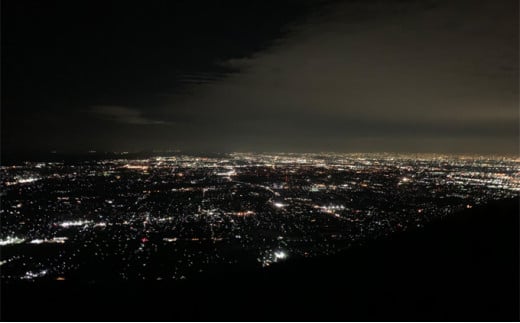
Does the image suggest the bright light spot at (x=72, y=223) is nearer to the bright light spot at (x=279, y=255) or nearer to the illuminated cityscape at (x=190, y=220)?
the illuminated cityscape at (x=190, y=220)

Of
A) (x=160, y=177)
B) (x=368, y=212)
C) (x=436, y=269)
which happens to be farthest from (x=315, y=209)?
(x=160, y=177)

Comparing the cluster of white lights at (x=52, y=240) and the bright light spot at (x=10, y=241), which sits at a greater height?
the cluster of white lights at (x=52, y=240)

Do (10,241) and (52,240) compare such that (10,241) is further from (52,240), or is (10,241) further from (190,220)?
(190,220)

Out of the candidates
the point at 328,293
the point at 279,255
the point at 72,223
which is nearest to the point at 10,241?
the point at 72,223

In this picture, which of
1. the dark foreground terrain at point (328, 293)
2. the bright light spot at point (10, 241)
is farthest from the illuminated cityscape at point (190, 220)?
the dark foreground terrain at point (328, 293)

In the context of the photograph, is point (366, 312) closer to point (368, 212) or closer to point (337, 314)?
point (337, 314)
